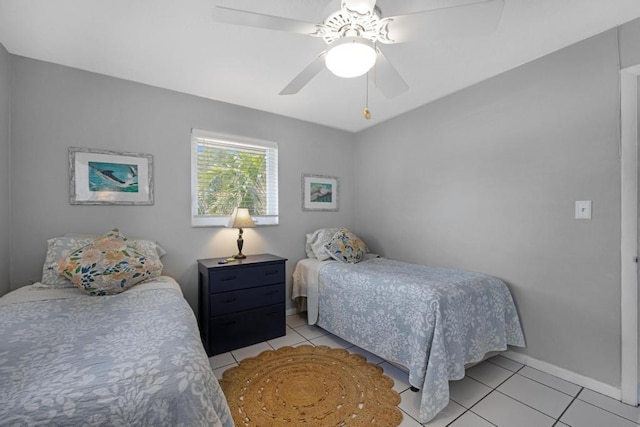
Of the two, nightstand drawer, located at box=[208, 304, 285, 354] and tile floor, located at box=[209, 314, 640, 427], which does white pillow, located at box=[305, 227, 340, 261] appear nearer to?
nightstand drawer, located at box=[208, 304, 285, 354]

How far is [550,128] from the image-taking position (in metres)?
2.06

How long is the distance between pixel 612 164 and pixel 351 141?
2.65 metres

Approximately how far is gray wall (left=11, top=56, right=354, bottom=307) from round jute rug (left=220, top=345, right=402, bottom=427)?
1034mm

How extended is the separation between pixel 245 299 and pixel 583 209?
2713 mm

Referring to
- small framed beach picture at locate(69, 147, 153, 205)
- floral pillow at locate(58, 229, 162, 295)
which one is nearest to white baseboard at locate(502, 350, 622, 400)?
floral pillow at locate(58, 229, 162, 295)

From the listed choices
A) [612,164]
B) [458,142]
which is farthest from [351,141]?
[612,164]

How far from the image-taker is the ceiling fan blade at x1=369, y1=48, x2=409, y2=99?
155 cm

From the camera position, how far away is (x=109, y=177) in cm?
232

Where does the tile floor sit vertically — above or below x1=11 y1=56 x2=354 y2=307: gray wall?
below

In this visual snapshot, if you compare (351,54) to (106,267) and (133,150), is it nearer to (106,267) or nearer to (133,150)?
(106,267)

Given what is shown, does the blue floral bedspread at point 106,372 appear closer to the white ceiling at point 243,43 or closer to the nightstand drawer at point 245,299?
the nightstand drawer at point 245,299

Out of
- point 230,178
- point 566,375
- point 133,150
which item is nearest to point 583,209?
point 566,375

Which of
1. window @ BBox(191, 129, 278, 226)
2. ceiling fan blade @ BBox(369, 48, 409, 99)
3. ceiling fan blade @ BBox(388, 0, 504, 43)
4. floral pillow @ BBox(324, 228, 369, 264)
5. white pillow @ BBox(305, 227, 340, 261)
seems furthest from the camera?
white pillow @ BBox(305, 227, 340, 261)

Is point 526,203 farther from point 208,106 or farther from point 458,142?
point 208,106
